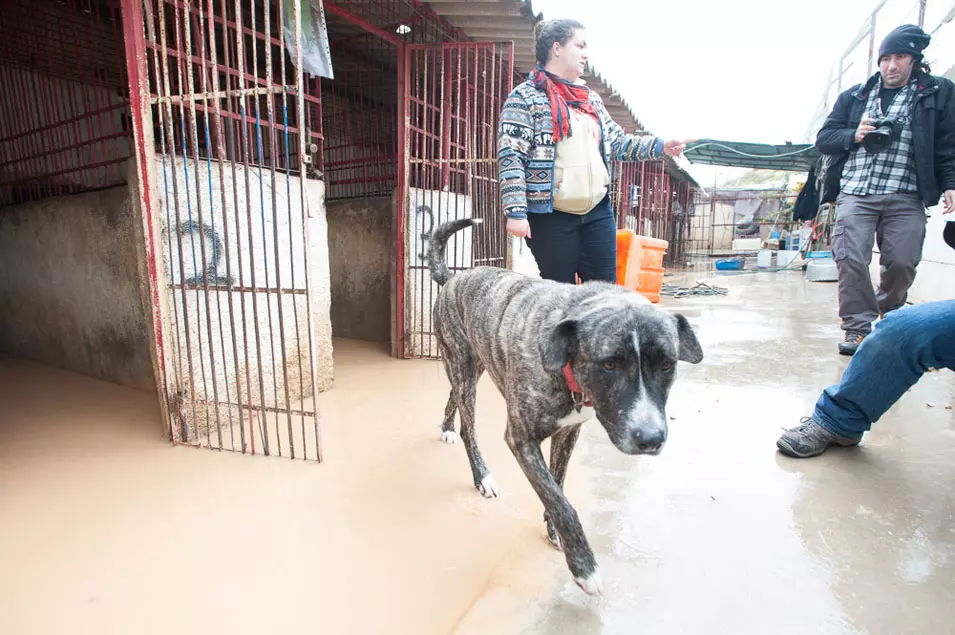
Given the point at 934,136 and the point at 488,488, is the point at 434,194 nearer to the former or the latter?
the point at 488,488

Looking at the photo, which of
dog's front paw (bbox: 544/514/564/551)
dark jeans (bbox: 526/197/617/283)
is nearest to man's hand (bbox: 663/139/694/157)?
dark jeans (bbox: 526/197/617/283)

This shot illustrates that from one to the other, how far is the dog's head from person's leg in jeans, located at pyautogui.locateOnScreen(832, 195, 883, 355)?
3.07 metres

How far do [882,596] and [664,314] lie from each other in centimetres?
111

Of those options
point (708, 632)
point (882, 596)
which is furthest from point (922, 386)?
point (708, 632)

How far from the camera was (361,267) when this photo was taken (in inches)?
213

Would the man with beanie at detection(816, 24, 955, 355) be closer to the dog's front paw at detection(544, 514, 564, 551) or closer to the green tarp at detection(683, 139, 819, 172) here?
the dog's front paw at detection(544, 514, 564, 551)

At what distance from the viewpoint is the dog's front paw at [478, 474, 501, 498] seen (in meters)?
2.25

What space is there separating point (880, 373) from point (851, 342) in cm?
227

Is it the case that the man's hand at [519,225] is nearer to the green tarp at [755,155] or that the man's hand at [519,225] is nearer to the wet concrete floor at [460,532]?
the wet concrete floor at [460,532]

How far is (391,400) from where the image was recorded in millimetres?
3584

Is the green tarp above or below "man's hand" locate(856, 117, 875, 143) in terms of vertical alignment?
above

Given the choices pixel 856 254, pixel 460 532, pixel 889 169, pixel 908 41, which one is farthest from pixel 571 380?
pixel 908 41

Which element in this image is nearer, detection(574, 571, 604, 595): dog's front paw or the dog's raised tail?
detection(574, 571, 604, 595): dog's front paw

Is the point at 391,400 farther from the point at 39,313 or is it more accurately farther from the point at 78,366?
the point at 39,313
